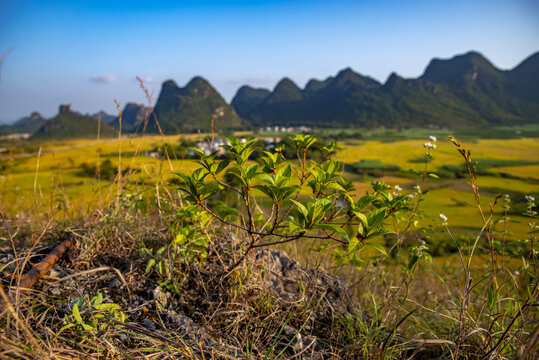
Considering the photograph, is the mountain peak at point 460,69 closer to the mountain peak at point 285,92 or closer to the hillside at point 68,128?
the mountain peak at point 285,92

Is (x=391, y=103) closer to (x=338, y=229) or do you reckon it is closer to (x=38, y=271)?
(x=338, y=229)

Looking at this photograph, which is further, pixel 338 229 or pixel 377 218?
pixel 377 218

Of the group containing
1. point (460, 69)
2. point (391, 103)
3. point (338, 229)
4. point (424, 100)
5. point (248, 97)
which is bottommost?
point (338, 229)

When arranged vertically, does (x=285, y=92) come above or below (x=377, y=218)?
above

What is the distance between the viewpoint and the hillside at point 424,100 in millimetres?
92000

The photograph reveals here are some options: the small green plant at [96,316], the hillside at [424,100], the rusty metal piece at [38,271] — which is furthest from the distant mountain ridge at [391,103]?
the small green plant at [96,316]

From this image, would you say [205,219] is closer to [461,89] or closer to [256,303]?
[256,303]

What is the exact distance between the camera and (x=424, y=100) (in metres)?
108

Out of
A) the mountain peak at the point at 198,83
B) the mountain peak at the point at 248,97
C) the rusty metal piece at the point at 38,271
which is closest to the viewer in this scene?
the rusty metal piece at the point at 38,271

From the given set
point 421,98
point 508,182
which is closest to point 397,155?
point 508,182

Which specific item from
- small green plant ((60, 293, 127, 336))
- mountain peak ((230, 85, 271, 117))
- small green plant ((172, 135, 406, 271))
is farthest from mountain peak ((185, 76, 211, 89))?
small green plant ((60, 293, 127, 336))

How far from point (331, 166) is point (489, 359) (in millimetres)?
1385

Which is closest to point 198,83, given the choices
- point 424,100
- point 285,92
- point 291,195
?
point 285,92

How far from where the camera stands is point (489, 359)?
4.49ft
